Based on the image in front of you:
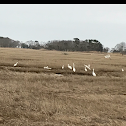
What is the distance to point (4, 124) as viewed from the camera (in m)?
5.20

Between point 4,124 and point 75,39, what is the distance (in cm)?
10659

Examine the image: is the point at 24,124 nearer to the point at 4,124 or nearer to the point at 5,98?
the point at 4,124

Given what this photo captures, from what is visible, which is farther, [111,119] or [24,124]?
[111,119]

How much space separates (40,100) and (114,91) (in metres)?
5.33

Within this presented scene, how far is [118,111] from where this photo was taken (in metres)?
6.72

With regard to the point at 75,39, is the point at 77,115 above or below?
below
